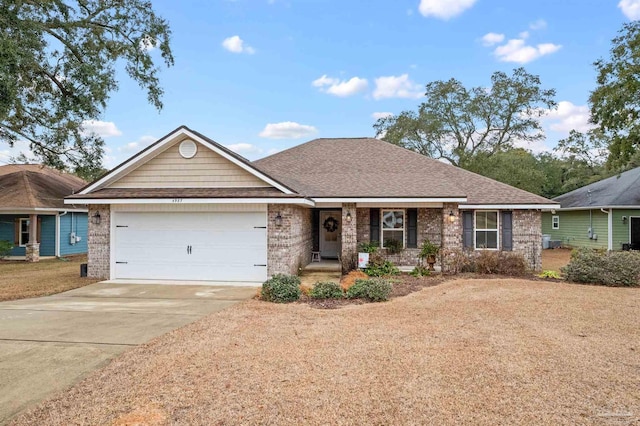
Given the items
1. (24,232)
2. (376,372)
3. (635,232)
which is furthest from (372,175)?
(24,232)

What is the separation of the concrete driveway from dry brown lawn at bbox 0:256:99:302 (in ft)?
2.31

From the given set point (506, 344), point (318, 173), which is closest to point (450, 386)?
point (506, 344)

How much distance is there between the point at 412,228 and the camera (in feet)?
47.0

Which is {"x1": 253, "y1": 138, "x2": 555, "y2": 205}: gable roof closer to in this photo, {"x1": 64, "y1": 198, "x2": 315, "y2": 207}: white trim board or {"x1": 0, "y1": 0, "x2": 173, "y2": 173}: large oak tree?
{"x1": 64, "y1": 198, "x2": 315, "y2": 207}: white trim board

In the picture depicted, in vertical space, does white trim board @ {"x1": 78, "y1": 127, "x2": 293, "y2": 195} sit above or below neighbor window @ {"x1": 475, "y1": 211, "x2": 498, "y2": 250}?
above

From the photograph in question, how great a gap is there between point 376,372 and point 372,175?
11.0 meters

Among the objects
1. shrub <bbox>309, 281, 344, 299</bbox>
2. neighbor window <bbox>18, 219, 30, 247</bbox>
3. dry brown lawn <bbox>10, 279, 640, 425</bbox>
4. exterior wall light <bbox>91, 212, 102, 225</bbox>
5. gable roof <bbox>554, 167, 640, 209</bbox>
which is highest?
gable roof <bbox>554, 167, 640, 209</bbox>

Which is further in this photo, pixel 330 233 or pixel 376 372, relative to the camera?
pixel 330 233

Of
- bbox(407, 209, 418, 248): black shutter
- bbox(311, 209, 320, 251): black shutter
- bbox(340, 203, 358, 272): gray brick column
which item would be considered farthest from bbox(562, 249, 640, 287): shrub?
bbox(311, 209, 320, 251): black shutter

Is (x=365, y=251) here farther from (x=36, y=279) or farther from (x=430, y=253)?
(x=36, y=279)

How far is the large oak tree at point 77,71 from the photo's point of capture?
17719 millimetres

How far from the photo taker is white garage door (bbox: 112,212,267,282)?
38.0 ft

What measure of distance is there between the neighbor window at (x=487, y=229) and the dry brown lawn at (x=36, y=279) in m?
13.3

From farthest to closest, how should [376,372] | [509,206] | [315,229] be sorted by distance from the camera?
[315,229] < [509,206] < [376,372]
